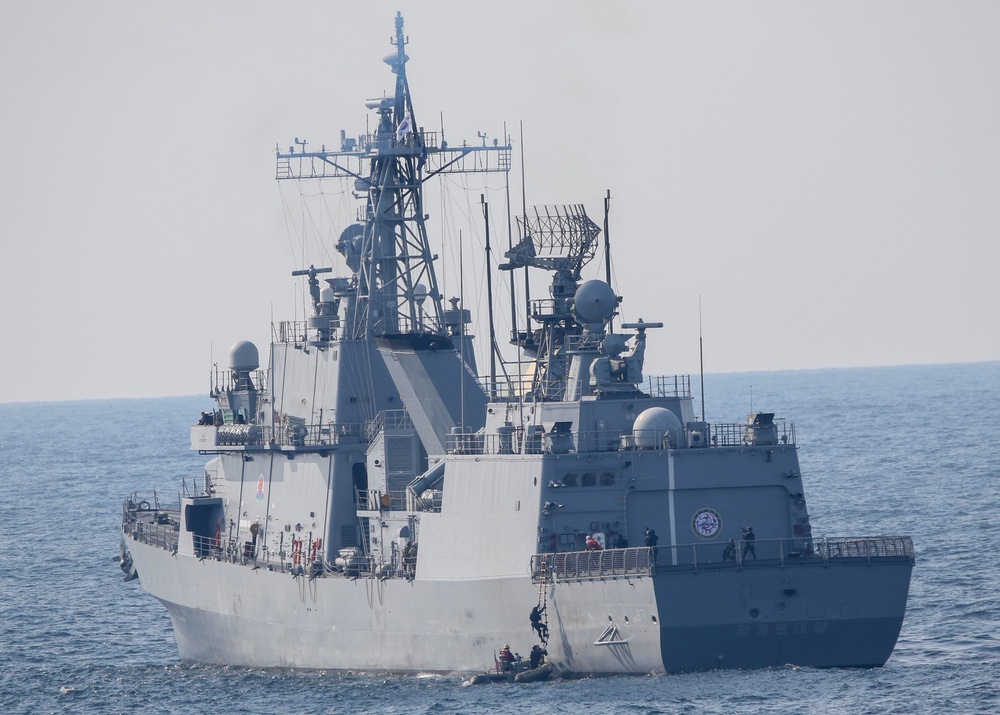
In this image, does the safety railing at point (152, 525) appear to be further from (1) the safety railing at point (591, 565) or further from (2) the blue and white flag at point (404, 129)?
(1) the safety railing at point (591, 565)

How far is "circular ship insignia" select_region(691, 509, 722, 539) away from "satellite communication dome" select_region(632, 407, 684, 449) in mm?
1568

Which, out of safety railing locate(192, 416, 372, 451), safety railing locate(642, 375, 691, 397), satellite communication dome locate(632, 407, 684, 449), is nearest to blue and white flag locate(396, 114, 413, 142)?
safety railing locate(192, 416, 372, 451)

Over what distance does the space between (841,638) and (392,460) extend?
1336 cm

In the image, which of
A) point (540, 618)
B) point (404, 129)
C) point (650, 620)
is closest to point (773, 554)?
point (650, 620)

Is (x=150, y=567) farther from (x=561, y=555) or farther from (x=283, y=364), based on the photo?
(x=561, y=555)

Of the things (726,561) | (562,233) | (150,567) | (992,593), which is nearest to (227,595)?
(150,567)

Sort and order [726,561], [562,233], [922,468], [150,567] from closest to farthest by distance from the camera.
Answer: [726,561], [562,233], [150,567], [922,468]

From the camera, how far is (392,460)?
4441 centimetres

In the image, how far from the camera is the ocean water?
113 feet

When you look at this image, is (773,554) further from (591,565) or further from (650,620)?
(591,565)

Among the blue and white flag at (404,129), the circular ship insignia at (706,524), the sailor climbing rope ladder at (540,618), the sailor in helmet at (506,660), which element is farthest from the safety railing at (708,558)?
the blue and white flag at (404,129)

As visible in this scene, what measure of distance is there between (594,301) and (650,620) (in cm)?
806

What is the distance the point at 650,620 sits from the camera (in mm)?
34688

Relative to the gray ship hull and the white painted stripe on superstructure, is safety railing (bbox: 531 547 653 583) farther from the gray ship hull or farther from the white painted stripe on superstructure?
the white painted stripe on superstructure
